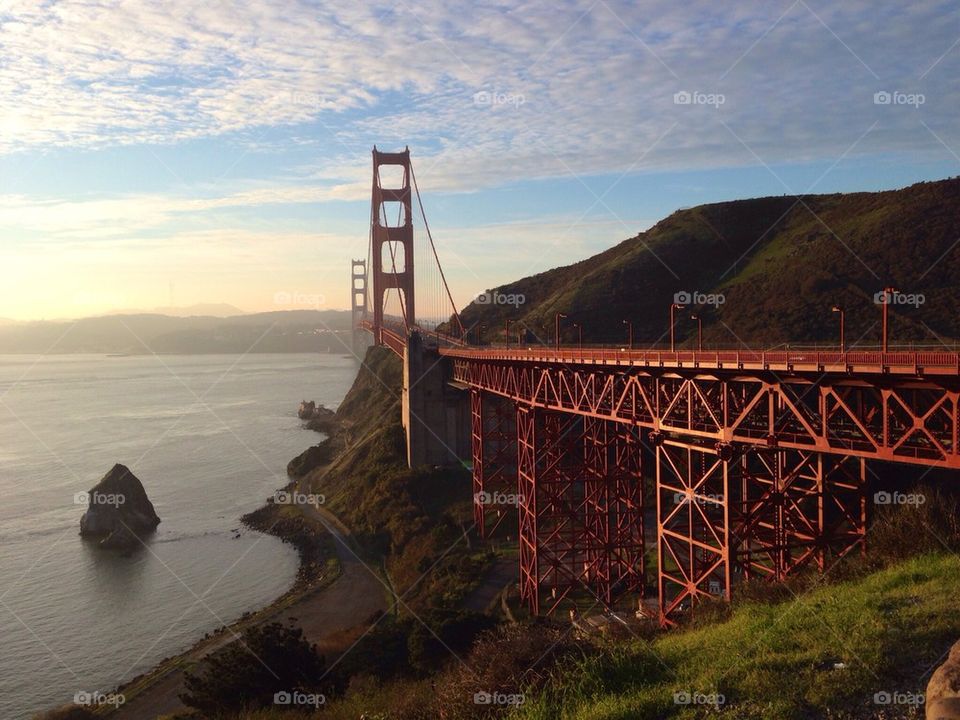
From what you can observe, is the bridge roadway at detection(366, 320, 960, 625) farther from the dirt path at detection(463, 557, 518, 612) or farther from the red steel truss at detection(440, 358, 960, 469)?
the dirt path at detection(463, 557, 518, 612)

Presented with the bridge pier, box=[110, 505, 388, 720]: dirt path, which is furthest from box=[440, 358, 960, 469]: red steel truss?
the bridge pier

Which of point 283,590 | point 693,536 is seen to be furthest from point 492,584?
point 693,536

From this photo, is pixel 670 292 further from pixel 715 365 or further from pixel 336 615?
pixel 715 365

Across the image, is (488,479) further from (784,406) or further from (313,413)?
(313,413)

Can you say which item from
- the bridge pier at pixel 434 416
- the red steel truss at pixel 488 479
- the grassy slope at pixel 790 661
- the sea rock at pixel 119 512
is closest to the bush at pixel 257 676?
the grassy slope at pixel 790 661

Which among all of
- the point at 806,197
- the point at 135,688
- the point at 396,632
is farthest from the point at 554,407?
the point at 806,197

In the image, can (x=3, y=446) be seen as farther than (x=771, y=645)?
Yes
